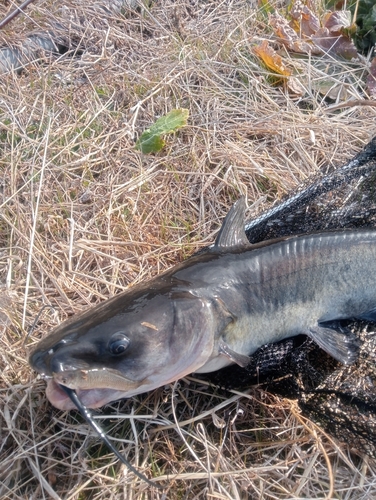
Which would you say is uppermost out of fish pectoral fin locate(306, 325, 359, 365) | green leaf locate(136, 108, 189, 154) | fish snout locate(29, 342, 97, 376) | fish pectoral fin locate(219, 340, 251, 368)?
fish snout locate(29, 342, 97, 376)

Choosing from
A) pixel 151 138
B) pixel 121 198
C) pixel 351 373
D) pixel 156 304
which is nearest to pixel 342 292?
pixel 351 373

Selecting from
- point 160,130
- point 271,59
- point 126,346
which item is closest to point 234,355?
point 126,346

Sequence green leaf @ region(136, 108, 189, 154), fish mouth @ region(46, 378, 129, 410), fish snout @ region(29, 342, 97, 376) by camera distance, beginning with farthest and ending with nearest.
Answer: green leaf @ region(136, 108, 189, 154) < fish mouth @ region(46, 378, 129, 410) < fish snout @ region(29, 342, 97, 376)

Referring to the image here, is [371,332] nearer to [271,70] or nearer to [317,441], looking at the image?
[317,441]

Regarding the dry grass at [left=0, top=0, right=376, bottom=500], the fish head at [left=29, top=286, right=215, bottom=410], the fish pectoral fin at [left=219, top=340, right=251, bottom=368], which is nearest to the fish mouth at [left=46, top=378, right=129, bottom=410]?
the fish head at [left=29, top=286, right=215, bottom=410]

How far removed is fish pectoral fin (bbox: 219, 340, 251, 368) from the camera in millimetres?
1926

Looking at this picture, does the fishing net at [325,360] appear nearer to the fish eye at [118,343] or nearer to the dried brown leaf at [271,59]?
the fish eye at [118,343]

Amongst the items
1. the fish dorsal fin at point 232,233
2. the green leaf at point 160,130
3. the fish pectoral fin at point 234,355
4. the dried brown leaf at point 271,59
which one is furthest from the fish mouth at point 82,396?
the dried brown leaf at point 271,59

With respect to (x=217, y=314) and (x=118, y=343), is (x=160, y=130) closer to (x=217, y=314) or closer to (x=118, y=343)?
(x=217, y=314)

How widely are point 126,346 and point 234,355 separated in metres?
0.41

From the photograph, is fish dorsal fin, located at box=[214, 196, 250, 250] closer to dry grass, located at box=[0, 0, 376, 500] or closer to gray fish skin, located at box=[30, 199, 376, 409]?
gray fish skin, located at box=[30, 199, 376, 409]

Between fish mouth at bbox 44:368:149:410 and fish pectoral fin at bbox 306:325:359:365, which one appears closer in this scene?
fish mouth at bbox 44:368:149:410

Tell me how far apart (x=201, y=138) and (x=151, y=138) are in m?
0.31

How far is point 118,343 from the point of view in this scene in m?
1.75
